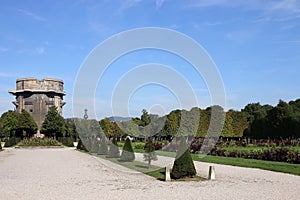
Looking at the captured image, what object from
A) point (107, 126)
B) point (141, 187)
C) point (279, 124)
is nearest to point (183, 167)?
point (141, 187)

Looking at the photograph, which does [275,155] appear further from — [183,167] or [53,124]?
[53,124]

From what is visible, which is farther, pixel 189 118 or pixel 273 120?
pixel 189 118

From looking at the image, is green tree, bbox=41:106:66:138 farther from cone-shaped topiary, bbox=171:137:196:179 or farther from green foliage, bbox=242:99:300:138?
cone-shaped topiary, bbox=171:137:196:179

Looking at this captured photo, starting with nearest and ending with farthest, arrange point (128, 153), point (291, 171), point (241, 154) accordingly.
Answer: point (291, 171) < point (128, 153) < point (241, 154)

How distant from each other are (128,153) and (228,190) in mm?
10930

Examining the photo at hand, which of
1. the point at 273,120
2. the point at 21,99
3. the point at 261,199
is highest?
the point at 21,99

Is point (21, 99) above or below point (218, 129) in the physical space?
above

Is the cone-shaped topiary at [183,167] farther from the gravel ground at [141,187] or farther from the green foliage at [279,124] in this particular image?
the green foliage at [279,124]

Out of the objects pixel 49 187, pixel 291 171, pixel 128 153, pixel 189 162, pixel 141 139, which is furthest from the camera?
pixel 141 139

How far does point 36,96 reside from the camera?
79.2 meters

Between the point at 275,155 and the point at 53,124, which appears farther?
the point at 53,124

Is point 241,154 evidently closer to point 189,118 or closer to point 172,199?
point 172,199

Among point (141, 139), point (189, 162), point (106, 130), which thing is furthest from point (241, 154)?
point (106, 130)

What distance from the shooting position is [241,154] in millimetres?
22266
